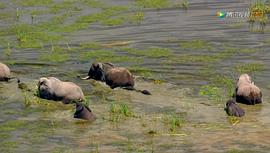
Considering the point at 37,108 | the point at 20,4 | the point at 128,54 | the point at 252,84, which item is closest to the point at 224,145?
the point at 252,84

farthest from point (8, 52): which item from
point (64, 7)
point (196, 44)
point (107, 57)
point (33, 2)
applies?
point (33, 2)

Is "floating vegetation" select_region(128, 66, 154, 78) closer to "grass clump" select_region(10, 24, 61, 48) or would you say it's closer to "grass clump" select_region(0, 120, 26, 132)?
"grass clump" select_region(10, 24, 61, 48)

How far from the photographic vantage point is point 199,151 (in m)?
11.4

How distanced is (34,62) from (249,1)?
10302 mm

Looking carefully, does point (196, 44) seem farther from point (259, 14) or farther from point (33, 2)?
point (33, 2)

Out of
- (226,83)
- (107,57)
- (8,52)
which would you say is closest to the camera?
(226,83)

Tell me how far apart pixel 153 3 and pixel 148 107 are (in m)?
12.0

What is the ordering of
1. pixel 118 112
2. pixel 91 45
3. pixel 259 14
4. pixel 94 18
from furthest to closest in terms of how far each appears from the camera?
pixel 94 18 → pixel 259 14 → pixel 91 45 → pixel 118 112

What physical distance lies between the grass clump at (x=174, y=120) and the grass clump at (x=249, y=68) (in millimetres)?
3773

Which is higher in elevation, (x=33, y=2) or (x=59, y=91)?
(x=33, y=2)

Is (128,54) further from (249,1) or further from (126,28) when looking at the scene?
(249,1)

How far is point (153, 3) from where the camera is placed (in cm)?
2575

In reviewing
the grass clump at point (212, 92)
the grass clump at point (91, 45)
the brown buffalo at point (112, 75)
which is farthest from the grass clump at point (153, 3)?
the grass clump at point (212, 92)

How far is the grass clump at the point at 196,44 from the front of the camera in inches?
766
